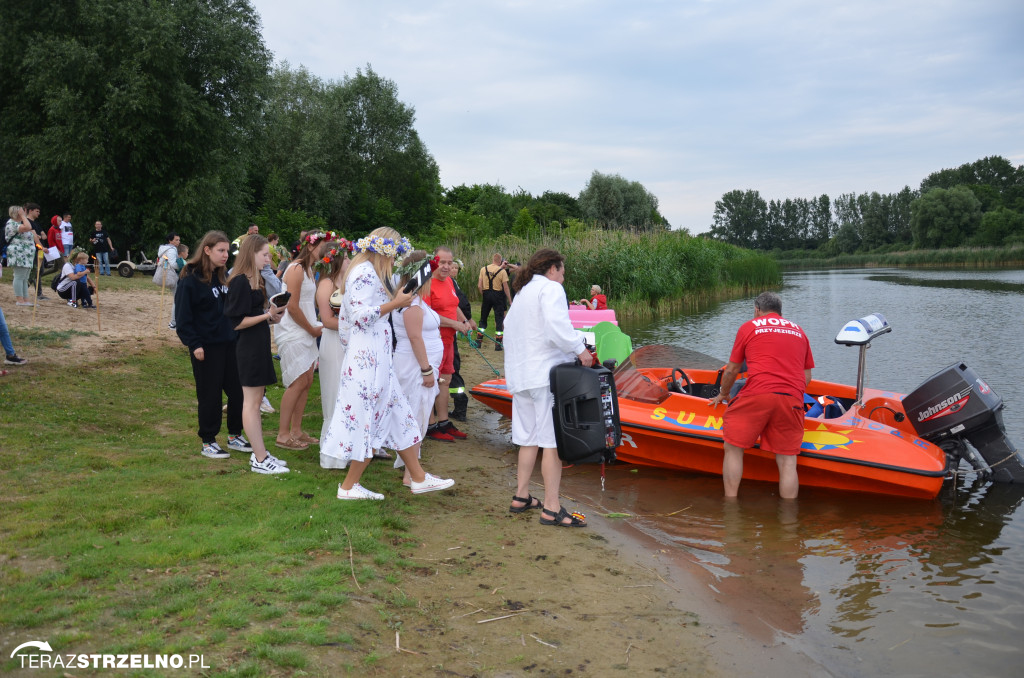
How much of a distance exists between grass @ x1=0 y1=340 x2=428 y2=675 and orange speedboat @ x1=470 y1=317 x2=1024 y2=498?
279 cm

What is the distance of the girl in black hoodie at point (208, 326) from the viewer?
A: 5.37 meters

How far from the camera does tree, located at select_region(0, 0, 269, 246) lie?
2248cm

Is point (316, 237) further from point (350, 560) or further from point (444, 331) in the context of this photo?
point (350, 560)

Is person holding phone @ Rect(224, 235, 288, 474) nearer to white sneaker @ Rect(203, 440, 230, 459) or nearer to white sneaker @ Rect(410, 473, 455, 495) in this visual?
white sneaker @ Rect(203, 440, 230, 459)

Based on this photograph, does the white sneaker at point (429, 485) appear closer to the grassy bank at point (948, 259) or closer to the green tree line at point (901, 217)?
the grassy bank at point (948, 259)

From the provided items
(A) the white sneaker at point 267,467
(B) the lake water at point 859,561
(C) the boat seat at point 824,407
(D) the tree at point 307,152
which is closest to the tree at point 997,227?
(D) the tree at point 307,152

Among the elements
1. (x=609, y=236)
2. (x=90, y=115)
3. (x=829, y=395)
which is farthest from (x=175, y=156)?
(x=829, y=395)

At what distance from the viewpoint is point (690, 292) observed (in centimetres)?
2558

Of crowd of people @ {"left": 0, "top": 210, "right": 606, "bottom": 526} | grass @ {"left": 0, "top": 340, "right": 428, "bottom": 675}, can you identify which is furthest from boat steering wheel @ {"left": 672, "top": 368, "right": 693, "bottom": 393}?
grass @ {"left": 0, "top": 340, "right": 428, "bottom": 675}

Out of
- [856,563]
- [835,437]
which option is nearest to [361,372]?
[856,563]

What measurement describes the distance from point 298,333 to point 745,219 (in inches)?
5245

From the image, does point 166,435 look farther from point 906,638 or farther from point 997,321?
point 997,321

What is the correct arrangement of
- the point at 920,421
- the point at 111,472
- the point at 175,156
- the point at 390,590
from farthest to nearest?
the point at 175,156
the point at 920,421
the point at 111,472
the point at 390,590

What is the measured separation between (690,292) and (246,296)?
71.3 ft
